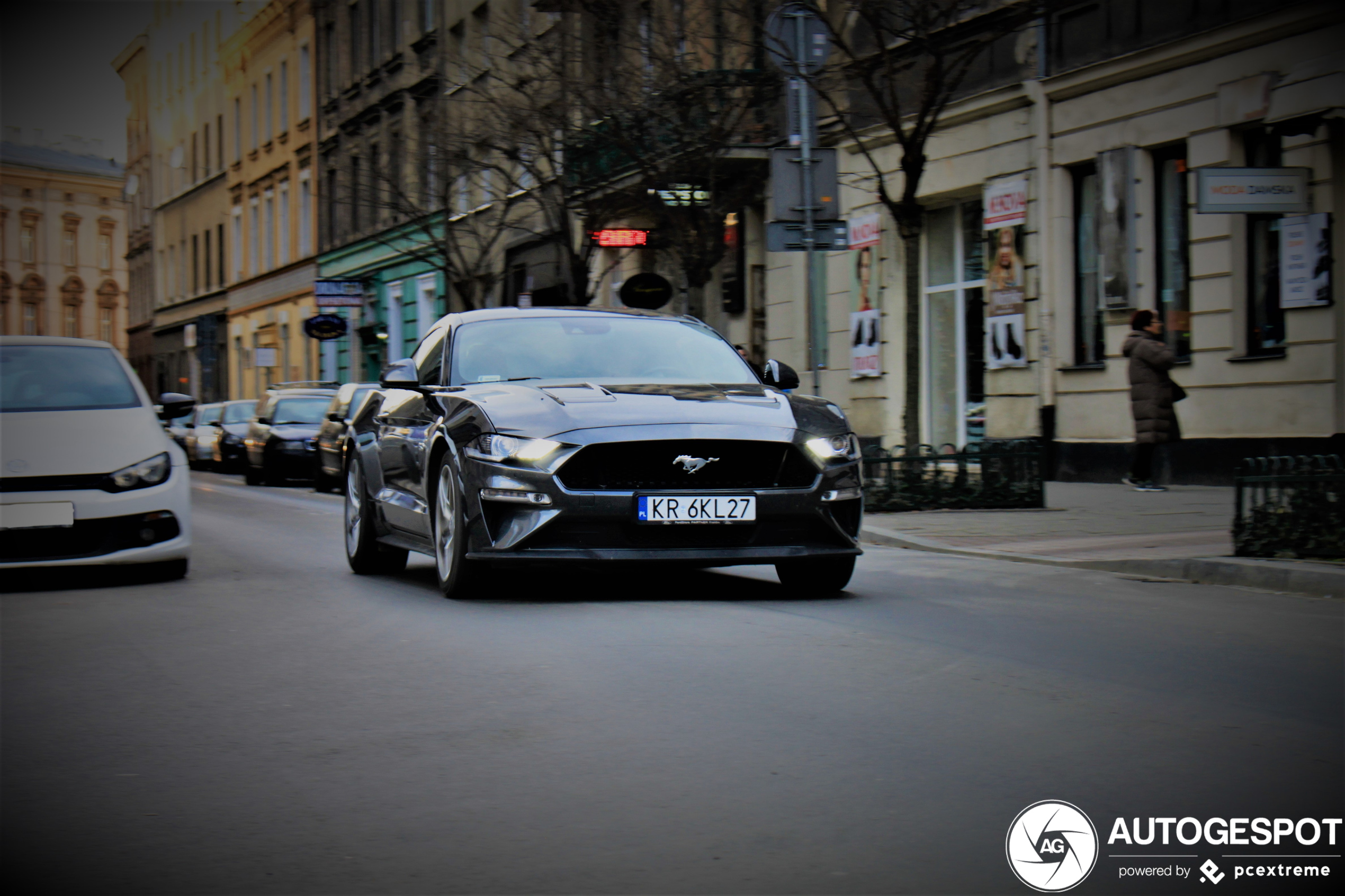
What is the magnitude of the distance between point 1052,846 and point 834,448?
4694 mm

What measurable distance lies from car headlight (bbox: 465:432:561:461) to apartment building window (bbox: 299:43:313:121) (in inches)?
1994

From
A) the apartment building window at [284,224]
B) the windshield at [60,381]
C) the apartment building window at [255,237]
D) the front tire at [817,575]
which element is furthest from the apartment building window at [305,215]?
the front tire at [817,575]

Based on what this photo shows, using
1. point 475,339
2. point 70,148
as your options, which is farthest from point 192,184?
point 475,339

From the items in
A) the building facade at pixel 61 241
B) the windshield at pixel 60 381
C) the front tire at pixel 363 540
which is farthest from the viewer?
the building facade at pixel 61 241

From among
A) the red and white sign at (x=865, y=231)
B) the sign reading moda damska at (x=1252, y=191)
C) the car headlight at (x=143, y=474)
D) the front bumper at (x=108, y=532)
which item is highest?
the red and white sign at (x=865, y=231)

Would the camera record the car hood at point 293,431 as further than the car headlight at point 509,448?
Yes

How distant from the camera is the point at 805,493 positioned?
8.33 meters

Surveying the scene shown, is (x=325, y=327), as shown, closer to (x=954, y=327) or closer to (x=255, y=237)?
(x=255, y=237)

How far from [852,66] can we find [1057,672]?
1078 cm

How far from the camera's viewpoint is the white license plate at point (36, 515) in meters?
9.38

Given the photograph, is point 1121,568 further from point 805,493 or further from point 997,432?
point 997,432

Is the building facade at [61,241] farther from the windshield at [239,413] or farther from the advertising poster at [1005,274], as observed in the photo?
the advertising poster at [1005,274]

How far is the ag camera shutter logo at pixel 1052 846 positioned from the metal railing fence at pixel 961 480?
36.7 feet

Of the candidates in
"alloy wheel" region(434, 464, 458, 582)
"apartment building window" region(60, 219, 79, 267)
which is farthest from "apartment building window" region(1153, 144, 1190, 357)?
"apartment building window" region(60, 219, 79, 267)
